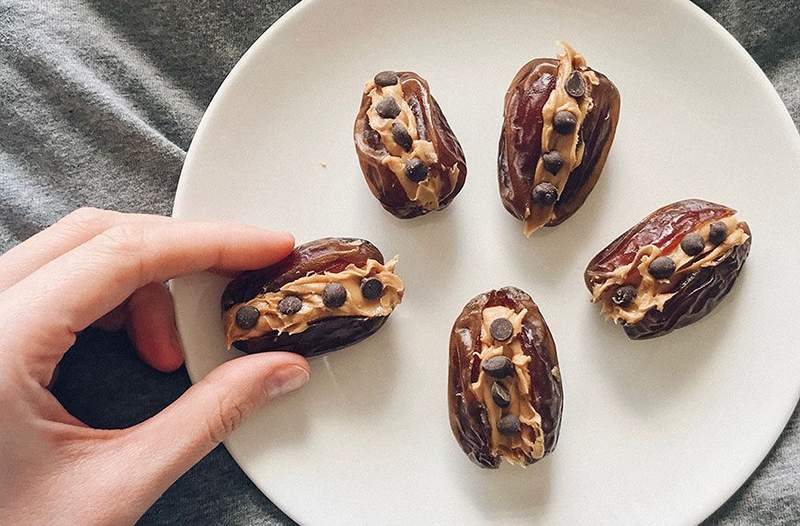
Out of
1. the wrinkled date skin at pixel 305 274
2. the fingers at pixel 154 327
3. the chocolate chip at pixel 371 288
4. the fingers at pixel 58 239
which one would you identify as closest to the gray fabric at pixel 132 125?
the fingers at pixel 154 327

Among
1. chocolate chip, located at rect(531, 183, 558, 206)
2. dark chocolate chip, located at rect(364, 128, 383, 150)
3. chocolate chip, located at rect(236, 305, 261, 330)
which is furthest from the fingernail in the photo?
chocolate chip, located at rect(531, 183, 558, 206)

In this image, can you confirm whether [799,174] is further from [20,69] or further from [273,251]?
[20,69]

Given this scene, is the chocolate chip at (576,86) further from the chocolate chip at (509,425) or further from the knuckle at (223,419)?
the knuckle at (223,419)

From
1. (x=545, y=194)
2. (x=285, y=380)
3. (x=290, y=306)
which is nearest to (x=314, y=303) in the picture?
(x=290, y=306)

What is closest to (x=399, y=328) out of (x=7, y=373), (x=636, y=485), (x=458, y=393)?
(x=458, y=393)

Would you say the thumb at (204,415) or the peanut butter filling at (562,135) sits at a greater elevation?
the peanut butter filling at (562,135)
